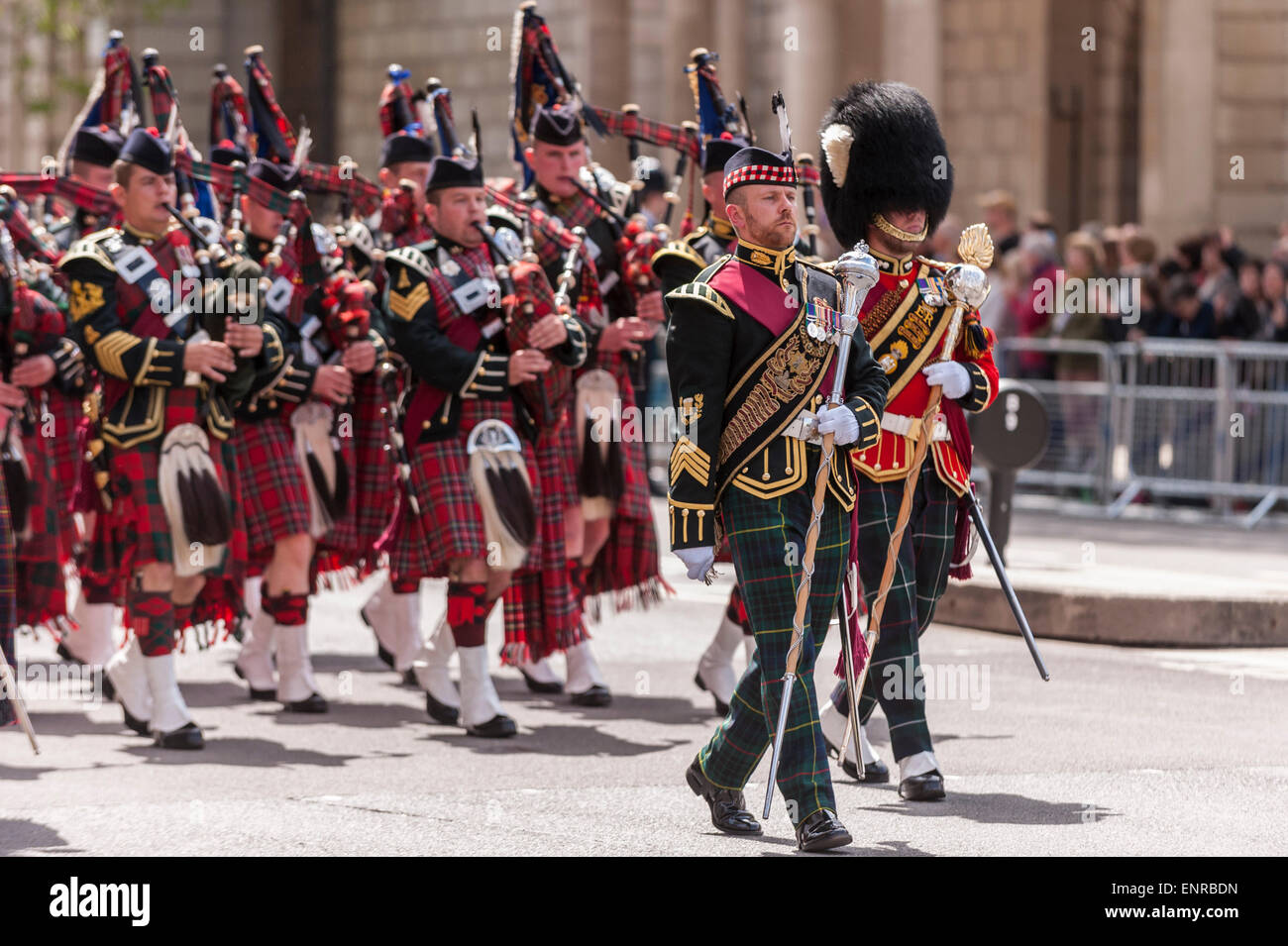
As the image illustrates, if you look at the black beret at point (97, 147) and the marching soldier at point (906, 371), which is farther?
the black beret at point (97, 147)

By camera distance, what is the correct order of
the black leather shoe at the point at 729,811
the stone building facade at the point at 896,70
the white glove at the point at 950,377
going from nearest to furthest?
the black leather shoe at the point at 729,811 < the white glove at the point at 950,377 < the stone building facade at the point at 896,70

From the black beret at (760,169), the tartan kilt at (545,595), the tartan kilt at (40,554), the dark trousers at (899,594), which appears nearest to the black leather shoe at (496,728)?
the tartan kilt at (545,595)

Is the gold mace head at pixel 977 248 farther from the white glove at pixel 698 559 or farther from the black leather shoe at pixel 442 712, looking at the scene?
the black leather shoe at pixel 442 712

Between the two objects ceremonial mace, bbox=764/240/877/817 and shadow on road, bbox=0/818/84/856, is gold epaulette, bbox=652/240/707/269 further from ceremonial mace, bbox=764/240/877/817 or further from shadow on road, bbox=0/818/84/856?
shadow on road, bbox=0/818/84/856

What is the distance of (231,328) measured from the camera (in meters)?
8.36

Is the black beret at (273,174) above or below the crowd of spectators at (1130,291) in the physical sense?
above

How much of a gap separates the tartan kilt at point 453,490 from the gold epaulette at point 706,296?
223 cm

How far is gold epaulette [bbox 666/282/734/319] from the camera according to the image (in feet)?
20.3

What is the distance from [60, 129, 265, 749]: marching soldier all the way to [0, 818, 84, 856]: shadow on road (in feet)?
4.66

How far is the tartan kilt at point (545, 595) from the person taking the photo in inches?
348

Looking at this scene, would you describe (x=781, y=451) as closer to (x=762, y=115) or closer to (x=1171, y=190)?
(x=1171, y=190)

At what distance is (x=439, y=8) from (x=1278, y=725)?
2248 centimetres

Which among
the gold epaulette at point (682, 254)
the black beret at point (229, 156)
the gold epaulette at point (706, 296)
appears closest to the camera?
the gold epaulette at point (706, 296)

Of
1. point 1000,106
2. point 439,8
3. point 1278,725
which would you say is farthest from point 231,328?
point 439,8
